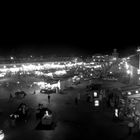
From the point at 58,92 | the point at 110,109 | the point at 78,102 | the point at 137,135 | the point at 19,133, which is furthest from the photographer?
the point at 58,92

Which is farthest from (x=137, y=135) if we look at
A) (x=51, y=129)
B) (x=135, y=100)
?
(x=51, y=129)

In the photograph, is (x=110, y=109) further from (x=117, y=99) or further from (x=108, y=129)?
(x=108, y=129)

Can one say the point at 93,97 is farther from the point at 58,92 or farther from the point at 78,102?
the point at 58,92

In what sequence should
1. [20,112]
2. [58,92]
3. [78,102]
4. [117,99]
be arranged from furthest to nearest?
[58,92]
[78,102]
[117,99]
[20,112]

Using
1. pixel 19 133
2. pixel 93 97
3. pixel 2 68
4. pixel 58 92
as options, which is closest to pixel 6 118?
pixel 19 133

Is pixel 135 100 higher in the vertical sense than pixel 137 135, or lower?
higher

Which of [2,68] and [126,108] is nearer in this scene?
[126,108]
